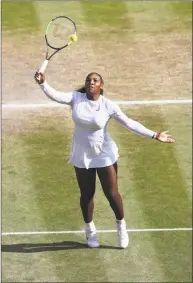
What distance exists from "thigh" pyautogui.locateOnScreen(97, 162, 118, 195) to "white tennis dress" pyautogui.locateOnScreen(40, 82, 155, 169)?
0.22ft

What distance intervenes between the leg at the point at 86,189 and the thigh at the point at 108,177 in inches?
4.8

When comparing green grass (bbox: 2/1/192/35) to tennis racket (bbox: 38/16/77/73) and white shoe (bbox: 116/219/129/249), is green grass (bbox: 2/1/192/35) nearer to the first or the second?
tennis racket (bbox: 38/16/77/73)

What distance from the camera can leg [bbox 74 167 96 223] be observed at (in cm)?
1515

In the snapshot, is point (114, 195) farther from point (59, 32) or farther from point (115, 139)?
point (115, 139)

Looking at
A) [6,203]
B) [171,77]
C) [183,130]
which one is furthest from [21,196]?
[171,77]

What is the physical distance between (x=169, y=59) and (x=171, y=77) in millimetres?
592

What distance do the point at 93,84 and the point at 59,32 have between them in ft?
4.78

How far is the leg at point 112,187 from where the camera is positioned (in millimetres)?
15094

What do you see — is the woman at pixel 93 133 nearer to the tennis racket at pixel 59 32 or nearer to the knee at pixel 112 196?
the knee at pixel 112 196

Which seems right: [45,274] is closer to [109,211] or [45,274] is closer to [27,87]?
[109,211]

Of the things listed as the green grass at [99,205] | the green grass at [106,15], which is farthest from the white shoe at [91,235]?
the green grass at [106,15]

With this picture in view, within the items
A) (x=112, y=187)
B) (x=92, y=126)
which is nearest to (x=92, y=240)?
(x=112, y=187)

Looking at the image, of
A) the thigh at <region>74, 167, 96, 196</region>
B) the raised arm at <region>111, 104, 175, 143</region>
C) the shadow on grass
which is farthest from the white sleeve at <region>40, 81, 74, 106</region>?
the shadow on grass

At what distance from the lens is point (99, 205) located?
16.5 m
